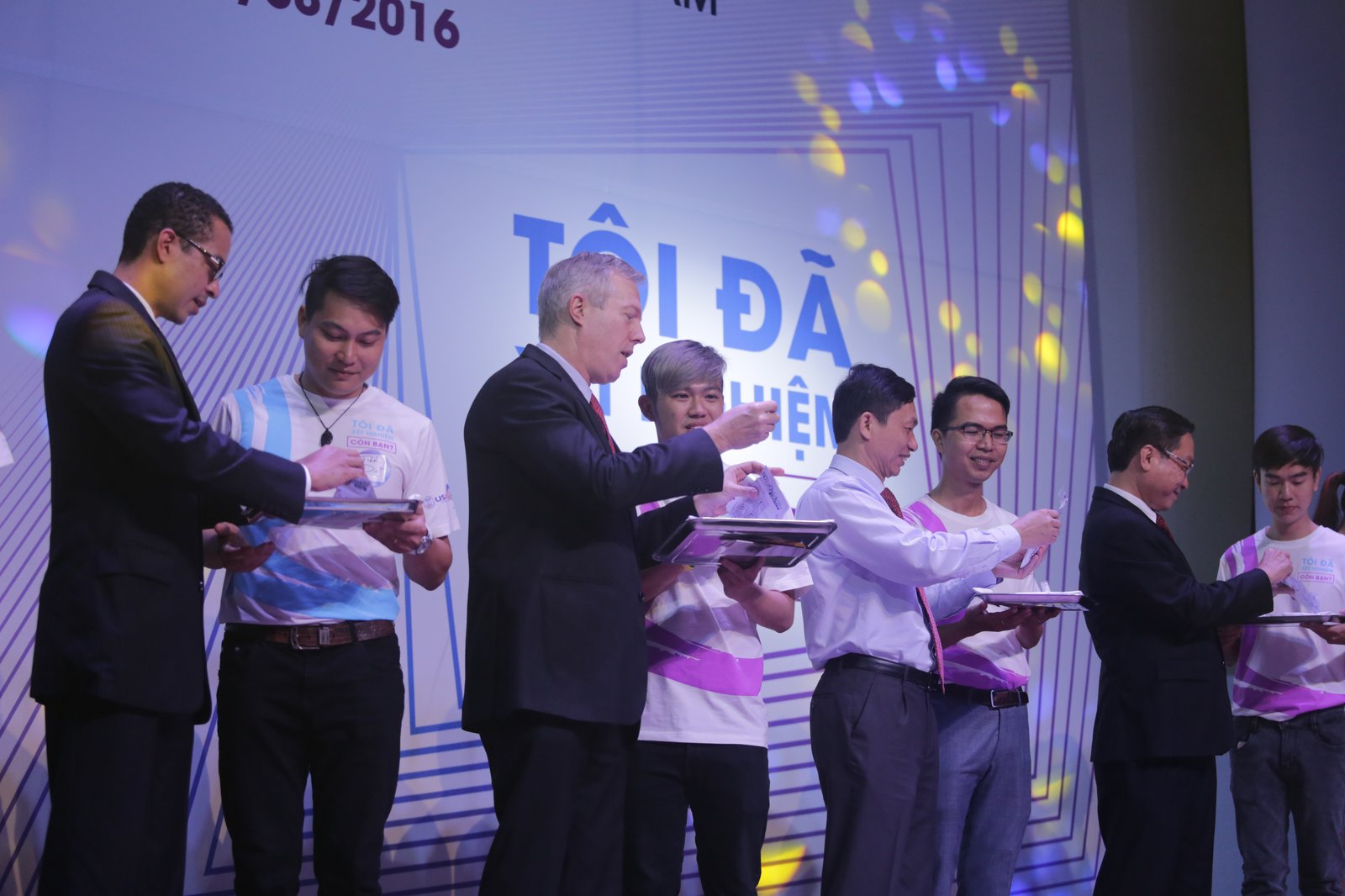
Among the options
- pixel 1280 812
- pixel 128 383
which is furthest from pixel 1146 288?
pixel 128 383

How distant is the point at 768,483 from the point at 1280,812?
2398mm

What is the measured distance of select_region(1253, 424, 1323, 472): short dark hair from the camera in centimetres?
402

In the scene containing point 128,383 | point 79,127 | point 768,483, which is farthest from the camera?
point 79,127

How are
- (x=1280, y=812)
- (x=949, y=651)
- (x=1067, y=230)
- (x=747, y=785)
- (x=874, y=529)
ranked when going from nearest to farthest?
(x=747, y=785)
(x=874, y=529)
(x=949, y=651)
(x=1280, y=812)
(x=1067, y=230)

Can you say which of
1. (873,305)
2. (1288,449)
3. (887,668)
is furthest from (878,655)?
(873,305)

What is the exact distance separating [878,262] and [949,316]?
1.34 feet

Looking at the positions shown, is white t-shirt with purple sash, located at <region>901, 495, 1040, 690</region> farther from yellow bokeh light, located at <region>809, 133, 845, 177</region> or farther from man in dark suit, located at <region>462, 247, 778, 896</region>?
yellow bokeh light, located at <region>809, 133, 845, 177</region>

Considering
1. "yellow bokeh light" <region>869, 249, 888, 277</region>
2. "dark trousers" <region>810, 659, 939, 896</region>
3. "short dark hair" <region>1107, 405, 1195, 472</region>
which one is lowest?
"dark trousers" <region>810, 659, 939, 896</region>

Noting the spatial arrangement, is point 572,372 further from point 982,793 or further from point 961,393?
point 982,793

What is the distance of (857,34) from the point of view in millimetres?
4965

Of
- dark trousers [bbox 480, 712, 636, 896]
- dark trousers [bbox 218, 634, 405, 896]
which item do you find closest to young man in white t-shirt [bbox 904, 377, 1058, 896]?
dark trousers [bbox 480, 712, 636, 896]

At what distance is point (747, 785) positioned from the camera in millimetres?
2715

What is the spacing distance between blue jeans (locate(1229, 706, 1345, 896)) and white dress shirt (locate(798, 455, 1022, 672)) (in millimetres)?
1485

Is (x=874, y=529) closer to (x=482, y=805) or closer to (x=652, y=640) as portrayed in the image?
(x=652, y=640)
